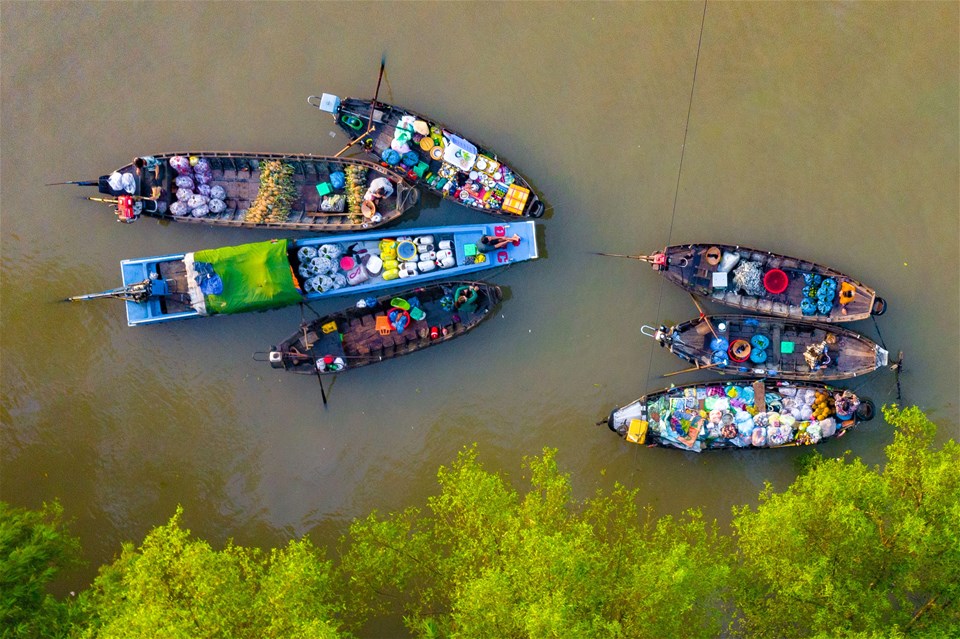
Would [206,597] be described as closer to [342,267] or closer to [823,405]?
[342,267]

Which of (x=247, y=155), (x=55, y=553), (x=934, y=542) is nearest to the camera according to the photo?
(x=934, y=542)

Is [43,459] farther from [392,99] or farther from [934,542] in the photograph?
[934,542]

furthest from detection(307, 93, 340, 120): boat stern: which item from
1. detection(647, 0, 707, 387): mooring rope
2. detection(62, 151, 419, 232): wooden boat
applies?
detection(647, 0, 707, 387): mooring rope

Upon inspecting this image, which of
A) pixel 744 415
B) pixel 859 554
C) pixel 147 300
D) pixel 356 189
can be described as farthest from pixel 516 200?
pixel 859 554

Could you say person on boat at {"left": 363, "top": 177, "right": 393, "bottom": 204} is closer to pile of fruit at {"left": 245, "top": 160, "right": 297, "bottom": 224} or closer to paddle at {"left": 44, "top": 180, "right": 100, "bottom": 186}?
pile of fruit at {"left": 245, "top": 160, "right": 297, "bottom": 224}

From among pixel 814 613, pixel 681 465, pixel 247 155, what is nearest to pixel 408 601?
pixel 681 465

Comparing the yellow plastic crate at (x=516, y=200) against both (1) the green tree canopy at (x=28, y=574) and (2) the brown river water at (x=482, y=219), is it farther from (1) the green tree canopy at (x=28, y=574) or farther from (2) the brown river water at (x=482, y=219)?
(1) the green tree canopy at (x=28, y=574)
